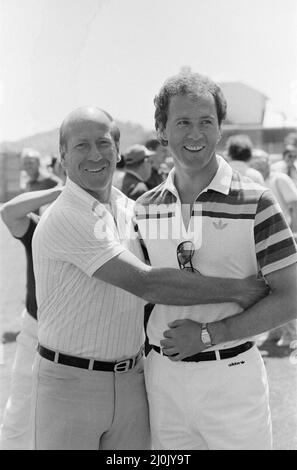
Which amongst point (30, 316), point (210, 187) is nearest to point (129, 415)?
point (210, 187)

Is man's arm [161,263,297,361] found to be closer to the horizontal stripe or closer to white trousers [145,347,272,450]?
white trousers [145,347,272,450]

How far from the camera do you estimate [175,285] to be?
1893 millimetres

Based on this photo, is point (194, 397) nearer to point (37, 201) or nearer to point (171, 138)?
point (171, 138)

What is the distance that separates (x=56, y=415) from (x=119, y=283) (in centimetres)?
54

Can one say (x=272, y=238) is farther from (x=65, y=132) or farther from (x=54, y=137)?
(x=54, y=137)

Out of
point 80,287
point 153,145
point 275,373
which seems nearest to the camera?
point 80,287

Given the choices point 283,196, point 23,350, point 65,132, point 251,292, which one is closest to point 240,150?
point 283,196

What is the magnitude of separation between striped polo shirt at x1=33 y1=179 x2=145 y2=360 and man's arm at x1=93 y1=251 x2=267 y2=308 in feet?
0.33

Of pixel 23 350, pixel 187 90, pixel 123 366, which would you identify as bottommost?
pixel 23 350

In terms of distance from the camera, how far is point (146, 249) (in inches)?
82.0

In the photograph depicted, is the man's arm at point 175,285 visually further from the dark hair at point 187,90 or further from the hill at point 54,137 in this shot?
the hill at point 54,137

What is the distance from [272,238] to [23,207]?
191 cm

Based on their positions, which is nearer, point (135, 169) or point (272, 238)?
point (272, 238)

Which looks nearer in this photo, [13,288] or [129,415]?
[129,415]
